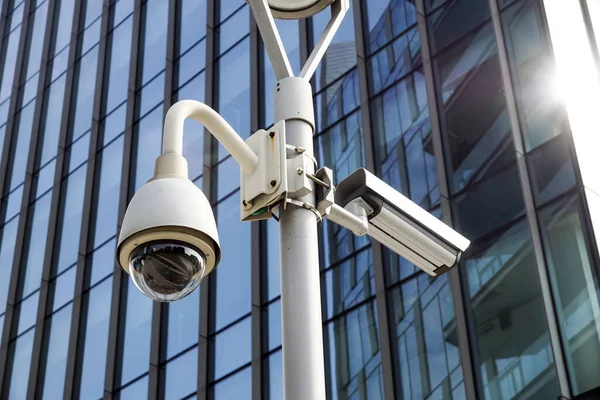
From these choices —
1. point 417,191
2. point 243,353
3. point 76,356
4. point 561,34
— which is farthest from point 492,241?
point 76,356

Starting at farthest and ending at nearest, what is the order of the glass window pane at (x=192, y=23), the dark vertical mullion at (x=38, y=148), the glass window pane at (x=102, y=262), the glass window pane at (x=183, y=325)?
the glass window pane at (x=192, y=23), the dark vertical mullion at (x=38, y=148), the glass window pane at (x=102, y=262), the glass window pane at (x=183, y=325)

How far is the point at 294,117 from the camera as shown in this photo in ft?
20.0

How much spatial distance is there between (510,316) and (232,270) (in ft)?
25.8

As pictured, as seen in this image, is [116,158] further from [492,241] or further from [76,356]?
[492,241]

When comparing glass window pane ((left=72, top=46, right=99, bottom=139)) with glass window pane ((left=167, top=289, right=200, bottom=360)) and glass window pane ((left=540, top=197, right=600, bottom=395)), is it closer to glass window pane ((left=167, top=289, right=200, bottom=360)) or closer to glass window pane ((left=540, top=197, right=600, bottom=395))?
glass window pane ((left=167, top=289, right=200, bottom=360))

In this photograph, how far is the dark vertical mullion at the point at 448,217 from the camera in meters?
15.4

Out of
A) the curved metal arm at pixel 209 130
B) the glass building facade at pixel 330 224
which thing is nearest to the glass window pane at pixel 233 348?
the glass building facade at pixel 330 224

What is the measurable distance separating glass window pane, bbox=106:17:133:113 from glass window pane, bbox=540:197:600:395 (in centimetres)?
1614

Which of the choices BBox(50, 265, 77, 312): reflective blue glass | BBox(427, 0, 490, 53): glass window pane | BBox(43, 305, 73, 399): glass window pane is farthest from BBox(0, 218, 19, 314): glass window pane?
BBox(427, 0, 490, 53): glass window pane

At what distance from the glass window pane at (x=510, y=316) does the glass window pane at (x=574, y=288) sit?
258 mm

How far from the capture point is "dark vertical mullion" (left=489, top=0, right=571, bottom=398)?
14.3m

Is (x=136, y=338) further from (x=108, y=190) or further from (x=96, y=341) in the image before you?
(x=108, y=190)

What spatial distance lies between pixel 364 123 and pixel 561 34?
14.1ft

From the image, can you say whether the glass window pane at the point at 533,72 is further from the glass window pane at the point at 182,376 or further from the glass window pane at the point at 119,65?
the glass window pane at the point at 119,65
